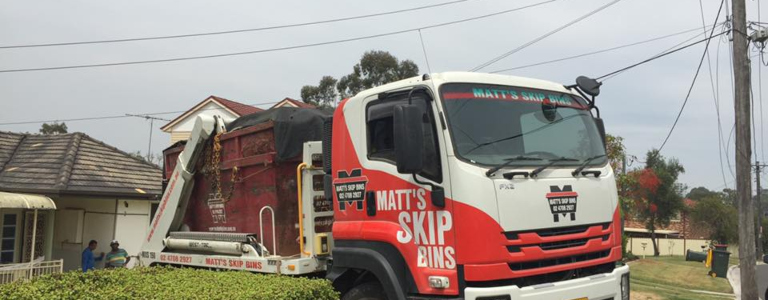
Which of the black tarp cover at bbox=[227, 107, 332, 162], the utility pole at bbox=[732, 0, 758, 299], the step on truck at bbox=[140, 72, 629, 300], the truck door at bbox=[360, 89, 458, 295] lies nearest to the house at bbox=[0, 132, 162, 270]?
the step on truck at bbox=[140, 72, 629, 300]

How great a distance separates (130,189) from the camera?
557 inches

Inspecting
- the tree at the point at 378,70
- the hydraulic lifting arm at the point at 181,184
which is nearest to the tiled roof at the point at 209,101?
the tree at the point at 378,70

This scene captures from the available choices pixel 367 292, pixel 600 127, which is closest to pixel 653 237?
pixel 600 127

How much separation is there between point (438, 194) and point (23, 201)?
9.73 meters

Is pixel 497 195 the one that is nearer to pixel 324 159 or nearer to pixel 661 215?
pixel 324 159

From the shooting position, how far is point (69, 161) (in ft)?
46.8

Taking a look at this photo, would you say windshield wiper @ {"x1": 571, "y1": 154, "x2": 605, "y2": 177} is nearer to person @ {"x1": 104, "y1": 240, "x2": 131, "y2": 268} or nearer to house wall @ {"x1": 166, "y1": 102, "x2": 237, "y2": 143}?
person @ {"x1": 104, "y1": 240, "x2": 131, "y2": 268}

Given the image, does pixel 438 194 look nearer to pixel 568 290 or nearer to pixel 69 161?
pixel 568 290

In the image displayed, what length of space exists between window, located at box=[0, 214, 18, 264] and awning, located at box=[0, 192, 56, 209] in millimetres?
1896

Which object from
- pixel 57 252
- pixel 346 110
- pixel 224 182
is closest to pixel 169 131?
pixel 57 252

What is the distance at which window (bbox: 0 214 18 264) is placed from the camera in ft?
42.2

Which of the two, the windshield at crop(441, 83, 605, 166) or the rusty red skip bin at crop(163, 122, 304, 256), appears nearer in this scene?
the windshield at crop(441, 83, 605, 166)

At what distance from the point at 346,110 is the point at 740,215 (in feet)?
28.6

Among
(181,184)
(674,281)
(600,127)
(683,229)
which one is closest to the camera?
(600,127)
